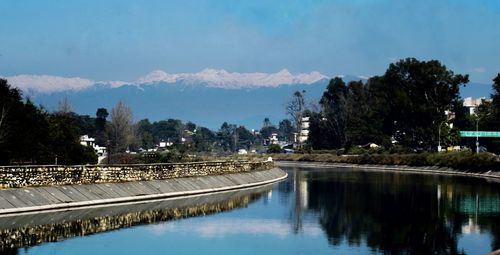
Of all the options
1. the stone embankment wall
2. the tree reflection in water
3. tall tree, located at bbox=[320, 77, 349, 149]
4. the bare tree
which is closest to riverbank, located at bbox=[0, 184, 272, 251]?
the stone embankment wall

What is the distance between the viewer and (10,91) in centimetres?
6912

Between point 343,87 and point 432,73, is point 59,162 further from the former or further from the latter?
point 343,87

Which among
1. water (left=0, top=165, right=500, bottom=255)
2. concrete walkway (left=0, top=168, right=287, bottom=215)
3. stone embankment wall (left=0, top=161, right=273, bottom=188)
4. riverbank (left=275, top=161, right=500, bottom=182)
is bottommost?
water (left=0, top=165, right=500, bottom=255)

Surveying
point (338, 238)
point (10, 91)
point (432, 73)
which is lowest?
point (338, 238)

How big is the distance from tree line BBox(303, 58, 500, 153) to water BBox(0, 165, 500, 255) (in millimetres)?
82643

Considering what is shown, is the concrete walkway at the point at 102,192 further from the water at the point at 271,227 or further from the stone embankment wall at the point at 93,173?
the water at the point at 271,227

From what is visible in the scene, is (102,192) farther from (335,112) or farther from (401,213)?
(335,112)

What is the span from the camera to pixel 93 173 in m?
54.5

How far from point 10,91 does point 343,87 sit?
5035 inches

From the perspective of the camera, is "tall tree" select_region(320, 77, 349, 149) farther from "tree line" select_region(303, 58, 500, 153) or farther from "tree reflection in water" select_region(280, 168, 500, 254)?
"tree reflection in water" select_region(280, 168, 500, 254)

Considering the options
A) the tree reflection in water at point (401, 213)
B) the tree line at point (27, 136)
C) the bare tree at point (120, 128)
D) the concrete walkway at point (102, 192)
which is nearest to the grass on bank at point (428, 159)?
the tree reflection in water at point (401, 213)

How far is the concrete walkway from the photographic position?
45125mm

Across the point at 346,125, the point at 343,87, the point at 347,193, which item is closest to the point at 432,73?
the point at 346,125

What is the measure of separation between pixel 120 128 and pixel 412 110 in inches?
2244
